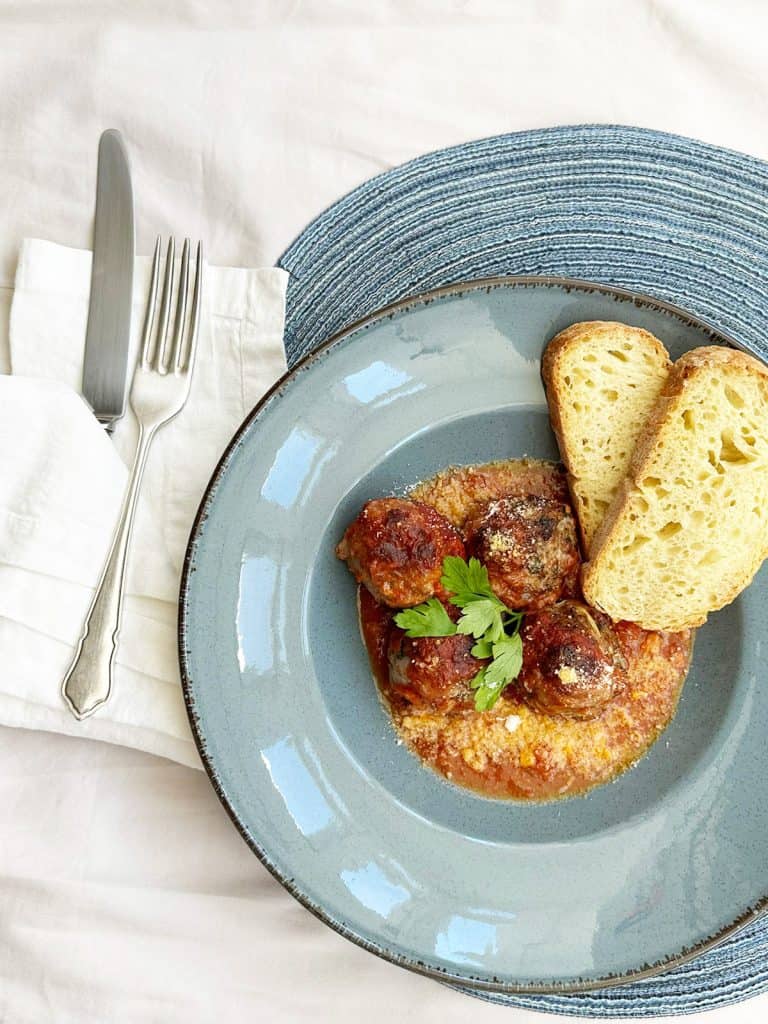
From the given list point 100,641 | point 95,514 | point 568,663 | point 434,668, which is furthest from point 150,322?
point 568,663

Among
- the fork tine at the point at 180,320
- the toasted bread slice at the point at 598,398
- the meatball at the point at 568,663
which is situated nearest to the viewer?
the meatball at the point at 568,663

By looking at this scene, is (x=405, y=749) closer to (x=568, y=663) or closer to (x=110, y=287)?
(x=568, y=663)

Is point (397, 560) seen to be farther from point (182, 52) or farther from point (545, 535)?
point (182, 52)

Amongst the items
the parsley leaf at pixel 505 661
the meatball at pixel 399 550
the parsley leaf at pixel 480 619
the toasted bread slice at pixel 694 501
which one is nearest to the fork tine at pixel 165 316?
the meatball at pixel 399 550

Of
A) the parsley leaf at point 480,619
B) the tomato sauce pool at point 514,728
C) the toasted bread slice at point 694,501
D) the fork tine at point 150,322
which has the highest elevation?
the toasted bread slice at point 694,501

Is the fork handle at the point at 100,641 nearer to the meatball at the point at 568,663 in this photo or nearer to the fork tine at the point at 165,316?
the fork tine at the point at 165,316

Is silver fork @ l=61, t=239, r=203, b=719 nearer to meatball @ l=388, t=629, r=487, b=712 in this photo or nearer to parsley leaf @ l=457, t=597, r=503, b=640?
meatball @ l=388, t=629, r=487, b=712

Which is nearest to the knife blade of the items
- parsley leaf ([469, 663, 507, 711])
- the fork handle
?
the fork handle
